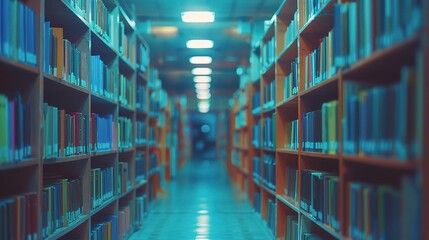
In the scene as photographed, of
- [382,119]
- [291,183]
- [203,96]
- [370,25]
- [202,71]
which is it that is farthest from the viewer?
[203,96]

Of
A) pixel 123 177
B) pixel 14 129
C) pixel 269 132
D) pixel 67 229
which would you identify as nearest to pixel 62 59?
pixel 14 129

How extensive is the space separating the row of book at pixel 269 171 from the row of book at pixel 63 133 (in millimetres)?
2416

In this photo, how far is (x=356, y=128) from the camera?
2.42 meters

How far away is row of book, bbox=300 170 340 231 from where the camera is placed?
2926 millimetres

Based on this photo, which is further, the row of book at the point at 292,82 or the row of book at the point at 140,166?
the row of book at the point at 140,166

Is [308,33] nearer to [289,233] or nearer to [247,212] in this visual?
[289,233]

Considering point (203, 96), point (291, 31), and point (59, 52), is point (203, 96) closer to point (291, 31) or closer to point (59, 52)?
point (291, 31)

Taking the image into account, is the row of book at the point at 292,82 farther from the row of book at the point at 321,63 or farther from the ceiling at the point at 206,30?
the ceiling at the point at 206,30

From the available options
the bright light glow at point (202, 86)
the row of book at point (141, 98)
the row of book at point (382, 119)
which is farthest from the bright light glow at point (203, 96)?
the row of book at point (382, 119)

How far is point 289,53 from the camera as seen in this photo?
481 centimetres

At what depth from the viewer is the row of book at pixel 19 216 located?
A: 2.35 m

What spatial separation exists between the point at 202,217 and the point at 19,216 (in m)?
4.77

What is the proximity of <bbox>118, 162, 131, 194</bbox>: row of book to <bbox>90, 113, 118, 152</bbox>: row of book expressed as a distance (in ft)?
1.26

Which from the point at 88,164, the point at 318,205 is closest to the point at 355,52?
the point at 318,205
